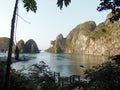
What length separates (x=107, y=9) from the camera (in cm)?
1500

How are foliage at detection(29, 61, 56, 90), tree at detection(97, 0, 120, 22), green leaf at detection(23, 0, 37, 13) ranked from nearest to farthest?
green leaf at detection(23, 0, 37, 13) < tree at detection(97, 0, 120, 22) < foliage at detection(29, 61, 56, 90)

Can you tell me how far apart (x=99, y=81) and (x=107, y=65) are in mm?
1430

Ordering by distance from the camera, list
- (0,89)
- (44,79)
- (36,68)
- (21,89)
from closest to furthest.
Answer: (0,89), (21,89), (44,79), (36,68)

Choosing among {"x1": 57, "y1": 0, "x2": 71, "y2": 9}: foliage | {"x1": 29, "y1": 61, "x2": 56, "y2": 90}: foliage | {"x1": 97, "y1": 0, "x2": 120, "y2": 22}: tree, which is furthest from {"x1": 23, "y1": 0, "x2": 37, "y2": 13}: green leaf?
{"x1": 29, "y1": 61, "x2": 56, "y2": 90}: foliage

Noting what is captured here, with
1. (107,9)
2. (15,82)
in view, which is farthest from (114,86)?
(15,82)

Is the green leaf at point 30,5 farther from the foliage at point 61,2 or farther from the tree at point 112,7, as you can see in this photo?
the tree at point 112,7

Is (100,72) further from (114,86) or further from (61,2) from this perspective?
(61,2)

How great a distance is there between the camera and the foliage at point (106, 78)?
1522cm

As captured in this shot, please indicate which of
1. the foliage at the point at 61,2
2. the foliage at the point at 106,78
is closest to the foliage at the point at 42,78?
the foliage at the point at 106,78

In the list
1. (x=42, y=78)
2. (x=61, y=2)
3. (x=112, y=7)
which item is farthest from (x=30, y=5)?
(x=42, y=78)

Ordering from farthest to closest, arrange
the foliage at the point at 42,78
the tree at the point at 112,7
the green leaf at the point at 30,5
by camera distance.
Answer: the foliage at the point at 42,78 < the tree at the point at 112,7 < the green leaf at the point at 30,5

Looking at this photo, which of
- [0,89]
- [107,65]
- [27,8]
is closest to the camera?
[27,8]

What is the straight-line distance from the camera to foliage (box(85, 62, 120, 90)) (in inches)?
599

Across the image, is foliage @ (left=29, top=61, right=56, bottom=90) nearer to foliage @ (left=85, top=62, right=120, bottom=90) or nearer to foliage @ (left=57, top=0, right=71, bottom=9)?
foliage @ (left=85, top=62, right=120, bottom=90)
